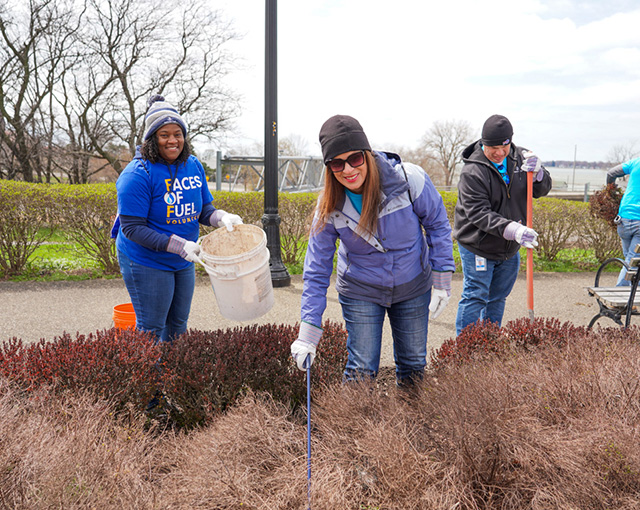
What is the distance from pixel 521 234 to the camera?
3322mm

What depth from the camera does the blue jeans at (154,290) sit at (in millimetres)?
3096

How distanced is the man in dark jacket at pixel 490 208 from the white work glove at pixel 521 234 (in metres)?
0.05

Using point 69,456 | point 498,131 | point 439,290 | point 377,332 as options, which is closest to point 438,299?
point 439,290

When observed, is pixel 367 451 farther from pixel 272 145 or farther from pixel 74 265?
pixel 74 265

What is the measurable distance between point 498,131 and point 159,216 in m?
2.27

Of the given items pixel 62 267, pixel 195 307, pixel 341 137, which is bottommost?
pixel 195 307

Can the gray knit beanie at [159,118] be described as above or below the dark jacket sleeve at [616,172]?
above

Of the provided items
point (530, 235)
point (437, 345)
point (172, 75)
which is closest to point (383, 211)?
point (530, 235)

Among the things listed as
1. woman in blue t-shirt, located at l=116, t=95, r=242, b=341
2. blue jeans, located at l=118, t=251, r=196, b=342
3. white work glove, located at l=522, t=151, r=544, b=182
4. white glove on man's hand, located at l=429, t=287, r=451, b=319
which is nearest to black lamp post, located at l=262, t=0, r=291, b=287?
blue jeans, located at l=118, t=251, r=196, b=342

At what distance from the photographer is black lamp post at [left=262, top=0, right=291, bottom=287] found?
6266 millimetres

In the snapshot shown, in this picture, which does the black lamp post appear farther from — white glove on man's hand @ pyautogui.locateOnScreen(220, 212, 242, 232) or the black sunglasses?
the black sunglasses

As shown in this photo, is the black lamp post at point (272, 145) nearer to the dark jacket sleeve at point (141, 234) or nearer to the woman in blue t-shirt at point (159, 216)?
the woman in blue t-shirt at point (159, 216)

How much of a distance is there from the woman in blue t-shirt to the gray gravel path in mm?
1829

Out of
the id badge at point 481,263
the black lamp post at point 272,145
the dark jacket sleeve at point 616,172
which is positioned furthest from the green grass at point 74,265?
the id badge at point 481,263
